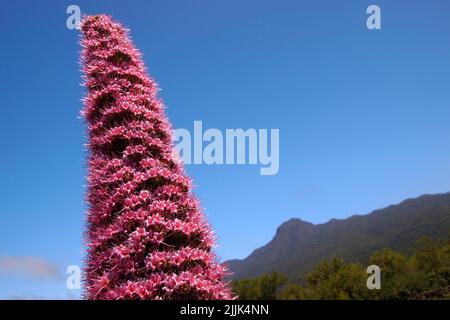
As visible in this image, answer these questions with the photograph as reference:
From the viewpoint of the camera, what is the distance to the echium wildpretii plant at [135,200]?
25.4 ft

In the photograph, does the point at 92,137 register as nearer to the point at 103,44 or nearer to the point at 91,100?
the point at 91,100

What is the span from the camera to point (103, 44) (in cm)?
1200

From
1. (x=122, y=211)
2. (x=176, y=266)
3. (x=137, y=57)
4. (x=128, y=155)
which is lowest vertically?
(x=176, y=266)

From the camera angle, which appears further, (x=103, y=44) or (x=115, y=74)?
(x=103, y=44)

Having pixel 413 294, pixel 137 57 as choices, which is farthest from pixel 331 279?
pixel 137 57

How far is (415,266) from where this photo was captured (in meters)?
90.7

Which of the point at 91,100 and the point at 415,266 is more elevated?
the point at 91,100

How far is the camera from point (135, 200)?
862 cm

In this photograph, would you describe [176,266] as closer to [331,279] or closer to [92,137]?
[92,137]

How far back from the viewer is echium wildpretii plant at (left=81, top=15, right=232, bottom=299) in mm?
7730

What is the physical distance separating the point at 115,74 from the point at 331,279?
83663 millimetres
